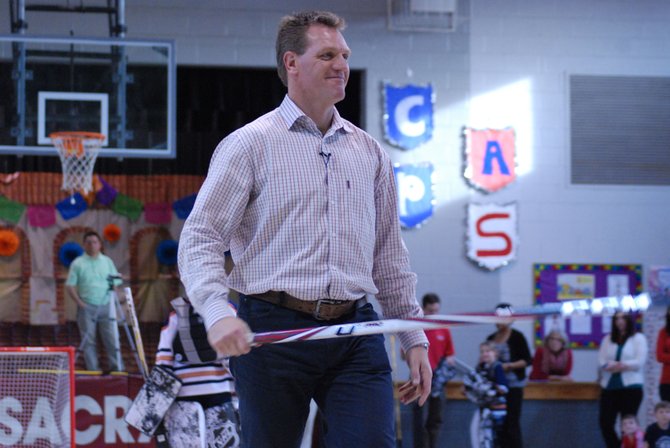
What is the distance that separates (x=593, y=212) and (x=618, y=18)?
2.39 m

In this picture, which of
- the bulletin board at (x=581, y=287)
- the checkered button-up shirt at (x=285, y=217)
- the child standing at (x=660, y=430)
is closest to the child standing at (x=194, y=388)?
the checkered button-up shirt at (x=285, y=217)

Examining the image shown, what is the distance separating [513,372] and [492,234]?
11.3 ft

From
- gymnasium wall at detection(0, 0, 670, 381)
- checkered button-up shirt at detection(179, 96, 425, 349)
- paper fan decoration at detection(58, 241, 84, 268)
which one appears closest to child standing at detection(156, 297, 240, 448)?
checkered button-up shirt at detection(179, 96, 425, 349)

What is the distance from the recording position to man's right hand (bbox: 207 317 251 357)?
284cm

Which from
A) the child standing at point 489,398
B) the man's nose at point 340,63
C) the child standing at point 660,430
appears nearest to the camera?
the man's nose at point 340,63

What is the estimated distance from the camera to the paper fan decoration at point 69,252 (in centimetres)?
1305

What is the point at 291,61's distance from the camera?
339 cm

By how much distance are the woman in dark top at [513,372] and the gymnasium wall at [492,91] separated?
9.34 feet

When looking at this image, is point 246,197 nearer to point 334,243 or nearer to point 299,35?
point 334,243

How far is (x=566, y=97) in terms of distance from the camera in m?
12.5

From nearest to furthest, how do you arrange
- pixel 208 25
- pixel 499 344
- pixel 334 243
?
pixel 334 243 → pixel 499 344 → pixel 208 25

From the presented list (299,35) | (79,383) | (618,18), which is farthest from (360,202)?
(618,18)

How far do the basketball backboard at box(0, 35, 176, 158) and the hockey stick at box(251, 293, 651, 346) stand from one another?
6507 millimetres

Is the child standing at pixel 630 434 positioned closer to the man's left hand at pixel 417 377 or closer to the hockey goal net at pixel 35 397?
the hockey goal net at pixel 35 397
